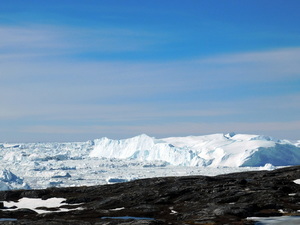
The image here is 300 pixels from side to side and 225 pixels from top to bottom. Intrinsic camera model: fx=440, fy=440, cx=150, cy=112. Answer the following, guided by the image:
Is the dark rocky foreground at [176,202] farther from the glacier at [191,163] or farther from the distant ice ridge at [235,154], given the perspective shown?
the distant ice ridge at [235,154]

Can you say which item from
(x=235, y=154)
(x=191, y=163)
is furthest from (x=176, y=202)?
(x=191, y=163)

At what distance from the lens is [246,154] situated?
162m

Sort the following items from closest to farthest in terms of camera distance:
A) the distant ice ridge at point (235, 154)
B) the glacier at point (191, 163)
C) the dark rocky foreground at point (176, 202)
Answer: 1. the dark rocky foreground at point (176, 202)
2. the glacier at point (191, 163)
3. the distant ice ridge at point (235, 154)

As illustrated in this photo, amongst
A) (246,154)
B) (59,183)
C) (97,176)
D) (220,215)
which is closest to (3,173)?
(59,183)

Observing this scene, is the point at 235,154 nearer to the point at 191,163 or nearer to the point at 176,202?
the point at 191,163

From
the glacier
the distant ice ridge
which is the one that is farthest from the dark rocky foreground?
the distant ice ridge

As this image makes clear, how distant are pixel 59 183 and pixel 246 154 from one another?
Answer: 2787 inches

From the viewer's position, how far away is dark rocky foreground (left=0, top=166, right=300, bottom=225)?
1458 inches

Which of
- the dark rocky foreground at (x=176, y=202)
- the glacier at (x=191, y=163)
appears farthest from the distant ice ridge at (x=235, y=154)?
the dark rocky foreground at (x=176, y=202)

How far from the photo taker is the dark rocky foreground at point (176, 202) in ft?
121

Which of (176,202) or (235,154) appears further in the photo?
(235,154)

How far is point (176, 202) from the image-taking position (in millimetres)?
48344

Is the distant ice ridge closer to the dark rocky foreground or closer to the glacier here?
the glacier

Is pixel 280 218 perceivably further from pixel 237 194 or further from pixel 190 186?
pixel 190 186
